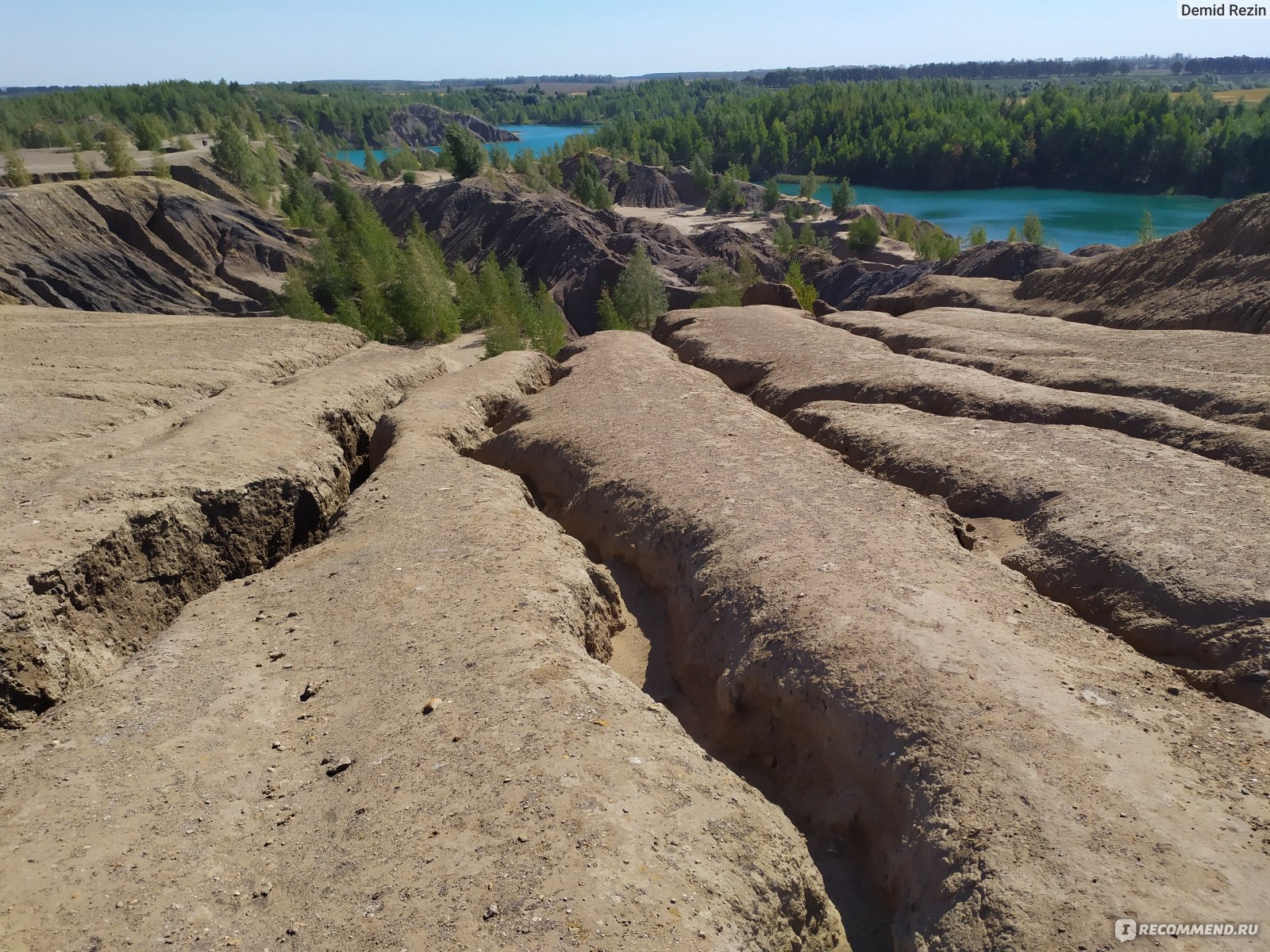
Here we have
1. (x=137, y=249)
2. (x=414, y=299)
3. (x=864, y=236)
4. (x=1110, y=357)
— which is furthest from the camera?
(x=864, y=236)

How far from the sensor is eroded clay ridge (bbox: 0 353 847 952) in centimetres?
591

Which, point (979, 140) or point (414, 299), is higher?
point (979, 140)

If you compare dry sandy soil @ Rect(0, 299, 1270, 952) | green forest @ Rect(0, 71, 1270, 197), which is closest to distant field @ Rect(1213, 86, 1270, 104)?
green forest @ Rect(0, 71, 1270, 197)

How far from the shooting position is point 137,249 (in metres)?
43.7

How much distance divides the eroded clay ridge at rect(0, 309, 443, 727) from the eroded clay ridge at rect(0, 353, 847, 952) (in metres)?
1.07

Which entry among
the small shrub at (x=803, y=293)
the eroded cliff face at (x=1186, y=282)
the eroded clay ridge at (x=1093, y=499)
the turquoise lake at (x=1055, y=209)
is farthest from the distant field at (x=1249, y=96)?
the eroded clay ridge at (x=1093, y=499)

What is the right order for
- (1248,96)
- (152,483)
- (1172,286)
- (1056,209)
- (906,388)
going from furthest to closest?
(1248,96) < (1056,209) < (1172,286) < (906,388) < (152,483)

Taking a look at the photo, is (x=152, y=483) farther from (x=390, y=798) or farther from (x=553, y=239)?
(x=553, y=239)

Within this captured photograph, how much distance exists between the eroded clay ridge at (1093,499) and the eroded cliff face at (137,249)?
34.0m

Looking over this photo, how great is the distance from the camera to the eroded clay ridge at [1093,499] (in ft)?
29.3

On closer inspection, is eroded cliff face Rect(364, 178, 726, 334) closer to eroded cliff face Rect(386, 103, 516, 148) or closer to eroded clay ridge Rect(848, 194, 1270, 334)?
eroded clay ridge Rect(848, 194, 1270, 334)

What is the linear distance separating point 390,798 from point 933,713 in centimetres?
496

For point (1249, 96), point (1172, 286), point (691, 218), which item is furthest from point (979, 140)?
point (1172, 286)

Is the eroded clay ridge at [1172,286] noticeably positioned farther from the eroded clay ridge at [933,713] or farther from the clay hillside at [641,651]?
the eroded clay ridge at [933,713]
